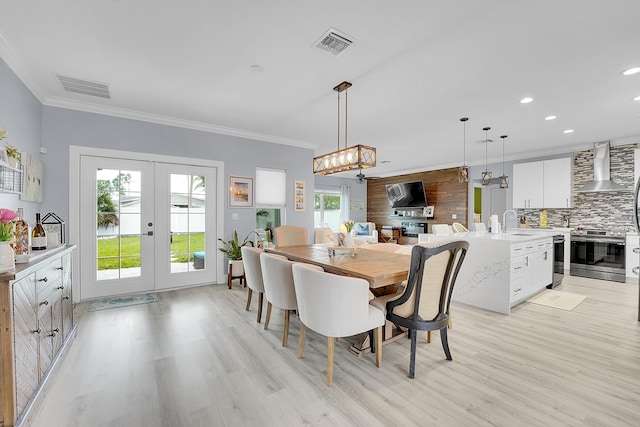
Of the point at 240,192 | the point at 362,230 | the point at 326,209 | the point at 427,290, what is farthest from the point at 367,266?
the point at 362,230

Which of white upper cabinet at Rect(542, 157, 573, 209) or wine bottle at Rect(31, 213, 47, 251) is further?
white upper cabinet at Rect(542, 157, 573, 209)

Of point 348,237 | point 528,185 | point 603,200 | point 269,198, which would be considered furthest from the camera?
point 528,185

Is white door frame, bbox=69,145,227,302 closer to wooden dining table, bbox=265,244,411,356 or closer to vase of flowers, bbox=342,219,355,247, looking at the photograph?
wooden dining table, bbox=265,244,411,356

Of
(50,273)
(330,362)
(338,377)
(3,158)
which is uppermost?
(3,158)

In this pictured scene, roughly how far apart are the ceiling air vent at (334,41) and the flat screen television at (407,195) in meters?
6.87

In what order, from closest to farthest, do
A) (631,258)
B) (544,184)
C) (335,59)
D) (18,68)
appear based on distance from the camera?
1. (335,59)
2. (18,68)
3. (631,258)
4. (544,184)

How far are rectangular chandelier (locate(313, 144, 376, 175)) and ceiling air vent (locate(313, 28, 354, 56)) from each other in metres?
0.84

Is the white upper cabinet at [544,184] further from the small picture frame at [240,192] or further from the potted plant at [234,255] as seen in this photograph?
the potted plant at [234,255]

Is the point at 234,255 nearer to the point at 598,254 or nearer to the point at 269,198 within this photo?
the point at 269,198

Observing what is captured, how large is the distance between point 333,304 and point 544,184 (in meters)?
6.41

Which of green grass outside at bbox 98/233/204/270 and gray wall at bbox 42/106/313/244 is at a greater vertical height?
gray wall at bbox 42/106/313/244

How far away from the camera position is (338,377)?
2.12 meters

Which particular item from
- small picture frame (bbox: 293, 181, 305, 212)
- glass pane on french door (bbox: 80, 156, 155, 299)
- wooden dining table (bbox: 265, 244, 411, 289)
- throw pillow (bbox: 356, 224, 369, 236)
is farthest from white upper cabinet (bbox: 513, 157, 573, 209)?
glass pane on french door (bbox: 80, 156, 155, 299)

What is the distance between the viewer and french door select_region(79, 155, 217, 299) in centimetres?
390
